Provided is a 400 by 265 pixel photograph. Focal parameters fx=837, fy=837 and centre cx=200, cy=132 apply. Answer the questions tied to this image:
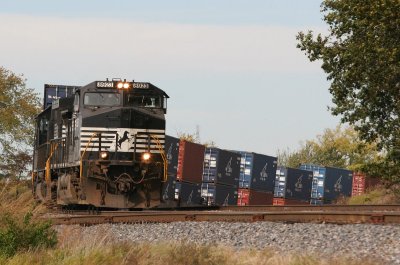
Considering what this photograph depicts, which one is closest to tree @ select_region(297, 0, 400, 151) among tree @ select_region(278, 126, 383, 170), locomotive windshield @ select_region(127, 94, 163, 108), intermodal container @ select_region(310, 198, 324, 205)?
locomotive windshield @ select_region(127, 94, 163, 108)

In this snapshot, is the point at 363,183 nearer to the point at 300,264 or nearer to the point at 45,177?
the point at 45,177

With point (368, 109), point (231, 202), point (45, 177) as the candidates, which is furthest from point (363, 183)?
point (45, 177)

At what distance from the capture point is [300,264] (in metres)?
11.0

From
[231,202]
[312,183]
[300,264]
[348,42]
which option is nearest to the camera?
[300,264]

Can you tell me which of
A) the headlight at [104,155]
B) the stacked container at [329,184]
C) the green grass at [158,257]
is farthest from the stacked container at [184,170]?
the green grass at [158,257]

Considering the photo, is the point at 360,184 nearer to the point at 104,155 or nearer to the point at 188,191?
the point at 188,191

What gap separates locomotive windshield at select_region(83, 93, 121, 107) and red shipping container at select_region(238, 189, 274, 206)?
877 inches

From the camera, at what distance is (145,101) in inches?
950

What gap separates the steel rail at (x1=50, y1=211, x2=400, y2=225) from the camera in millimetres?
15375

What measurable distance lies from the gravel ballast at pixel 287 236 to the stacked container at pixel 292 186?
32.6 m

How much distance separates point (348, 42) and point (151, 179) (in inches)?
405

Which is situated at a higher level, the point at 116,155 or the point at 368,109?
the point at 368,109

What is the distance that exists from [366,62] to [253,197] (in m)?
18.6

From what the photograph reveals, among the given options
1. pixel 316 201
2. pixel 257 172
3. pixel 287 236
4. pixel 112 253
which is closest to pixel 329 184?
pixel 316 201
